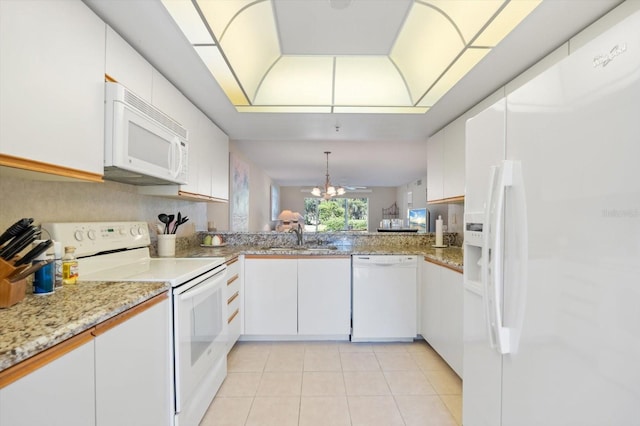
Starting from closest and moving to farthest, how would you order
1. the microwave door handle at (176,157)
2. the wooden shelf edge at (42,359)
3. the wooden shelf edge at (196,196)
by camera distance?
the wooden shelf edge at (42,359) → the microwave door handle at (176,157) → the wooden shelf edge at (196,196)

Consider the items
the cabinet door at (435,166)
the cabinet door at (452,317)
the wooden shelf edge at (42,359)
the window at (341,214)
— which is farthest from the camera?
the window at (341,214)

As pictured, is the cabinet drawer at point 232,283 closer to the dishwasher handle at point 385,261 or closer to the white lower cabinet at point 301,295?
the white lower cabinet at point 301,295

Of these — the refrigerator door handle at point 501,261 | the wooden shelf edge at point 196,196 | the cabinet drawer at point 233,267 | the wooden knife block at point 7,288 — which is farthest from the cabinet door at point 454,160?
the wooden knife block at point 7,288

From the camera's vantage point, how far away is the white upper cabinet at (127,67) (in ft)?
4.50

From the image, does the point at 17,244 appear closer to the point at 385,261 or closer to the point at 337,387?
the point at 337,387

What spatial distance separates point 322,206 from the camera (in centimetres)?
1065

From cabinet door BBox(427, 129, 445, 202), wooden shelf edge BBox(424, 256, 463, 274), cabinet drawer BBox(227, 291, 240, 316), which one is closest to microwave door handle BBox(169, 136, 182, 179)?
cabinet drawer BBox(227, 291, 240, 316)

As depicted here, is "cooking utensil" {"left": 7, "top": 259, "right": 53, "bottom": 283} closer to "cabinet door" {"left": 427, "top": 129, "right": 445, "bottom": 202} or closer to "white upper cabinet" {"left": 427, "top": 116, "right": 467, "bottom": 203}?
"white upper cabinet" {"left": 427, "top": 116, "right": 467, "bottom": 203}

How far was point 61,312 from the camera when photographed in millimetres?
923

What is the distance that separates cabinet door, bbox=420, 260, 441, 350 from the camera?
232 centimetres

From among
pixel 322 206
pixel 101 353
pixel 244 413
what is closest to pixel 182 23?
pixel 101 353

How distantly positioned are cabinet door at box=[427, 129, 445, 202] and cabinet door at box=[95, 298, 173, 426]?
2.57m

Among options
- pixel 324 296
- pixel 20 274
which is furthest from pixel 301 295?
pixel 20 274

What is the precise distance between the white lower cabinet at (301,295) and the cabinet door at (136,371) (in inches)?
52.6
